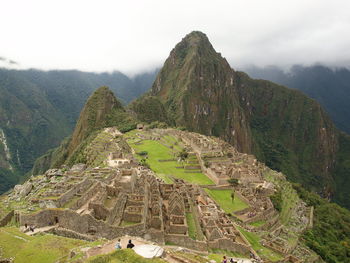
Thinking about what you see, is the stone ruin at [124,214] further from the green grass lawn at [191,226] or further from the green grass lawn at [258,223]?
the green grass lawn at [258,223]

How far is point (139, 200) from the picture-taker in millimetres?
26094

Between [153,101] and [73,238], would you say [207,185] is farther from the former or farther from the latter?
[153,101]

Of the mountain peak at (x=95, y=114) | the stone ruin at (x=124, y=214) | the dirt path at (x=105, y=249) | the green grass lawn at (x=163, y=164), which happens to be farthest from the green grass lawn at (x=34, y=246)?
the mountain peak at (x=95, y=114)

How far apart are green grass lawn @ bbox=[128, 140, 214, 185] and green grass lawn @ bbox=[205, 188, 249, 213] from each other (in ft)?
13.5

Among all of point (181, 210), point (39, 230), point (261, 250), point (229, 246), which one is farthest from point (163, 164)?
point (39, 230)

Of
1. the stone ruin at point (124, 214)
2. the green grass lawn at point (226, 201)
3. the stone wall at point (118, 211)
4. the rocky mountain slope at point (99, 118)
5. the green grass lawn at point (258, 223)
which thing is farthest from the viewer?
the rocky mountain slope at point (99, 118)

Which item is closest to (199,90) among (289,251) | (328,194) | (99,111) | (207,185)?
(99,111)

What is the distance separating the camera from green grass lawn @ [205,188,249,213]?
140 feet

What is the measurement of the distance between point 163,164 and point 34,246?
43.8m

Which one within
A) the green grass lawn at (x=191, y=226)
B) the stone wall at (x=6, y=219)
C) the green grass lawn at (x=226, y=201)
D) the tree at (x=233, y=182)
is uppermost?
the stone wall at (x=6, y=219)

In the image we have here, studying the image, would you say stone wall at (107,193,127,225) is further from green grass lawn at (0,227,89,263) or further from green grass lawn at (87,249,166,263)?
green grass lawn at (87,249,166,263)

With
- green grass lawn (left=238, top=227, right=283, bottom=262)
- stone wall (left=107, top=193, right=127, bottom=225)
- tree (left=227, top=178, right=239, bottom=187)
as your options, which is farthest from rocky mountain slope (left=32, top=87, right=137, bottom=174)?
stone wall (left=107, top=193, right=127, bottom=225)

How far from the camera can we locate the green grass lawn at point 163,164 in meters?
53.6

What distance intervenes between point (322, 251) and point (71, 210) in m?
37.8
